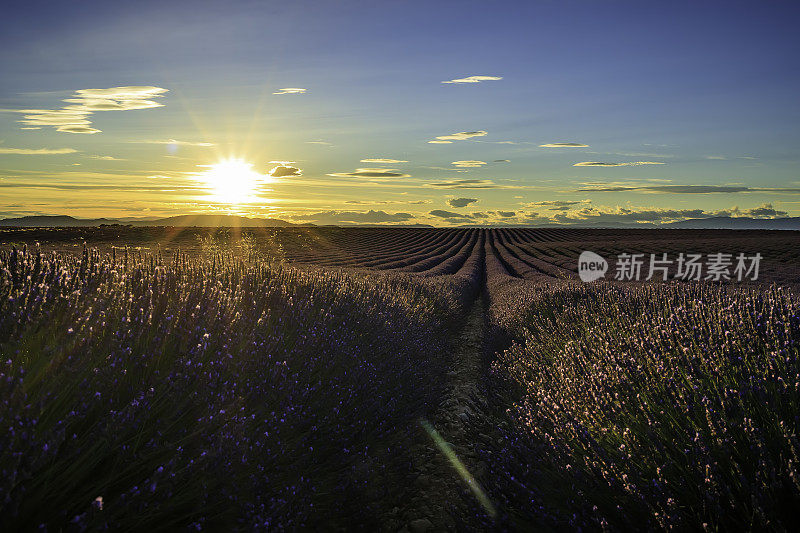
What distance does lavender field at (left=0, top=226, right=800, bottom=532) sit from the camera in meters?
2.04

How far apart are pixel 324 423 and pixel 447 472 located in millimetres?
1260

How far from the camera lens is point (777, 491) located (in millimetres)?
2051

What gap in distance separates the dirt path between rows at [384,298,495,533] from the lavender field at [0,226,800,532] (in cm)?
2

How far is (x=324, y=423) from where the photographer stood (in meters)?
3.40

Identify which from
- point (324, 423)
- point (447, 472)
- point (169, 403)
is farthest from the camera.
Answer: point (447, 472)

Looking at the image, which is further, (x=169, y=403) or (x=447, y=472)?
(x=447, y=472)

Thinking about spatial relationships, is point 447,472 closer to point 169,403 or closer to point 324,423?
point 324,423

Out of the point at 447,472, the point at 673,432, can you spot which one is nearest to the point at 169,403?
the point at 447,472

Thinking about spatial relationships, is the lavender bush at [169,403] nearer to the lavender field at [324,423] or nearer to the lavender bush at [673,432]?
the lavender field at [324,423]

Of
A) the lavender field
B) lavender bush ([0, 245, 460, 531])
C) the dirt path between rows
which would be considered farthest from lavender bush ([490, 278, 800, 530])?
lavender bush ([0, 245, 460, 531])

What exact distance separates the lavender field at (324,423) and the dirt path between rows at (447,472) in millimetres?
23

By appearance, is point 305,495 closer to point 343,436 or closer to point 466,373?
point 343,436

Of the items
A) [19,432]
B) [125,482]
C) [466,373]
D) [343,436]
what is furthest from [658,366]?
[466,373]

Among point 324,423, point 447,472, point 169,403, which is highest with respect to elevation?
point 169,403
